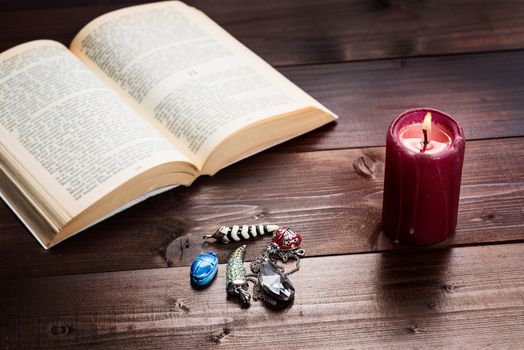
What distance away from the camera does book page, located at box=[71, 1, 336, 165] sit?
101 centimetres

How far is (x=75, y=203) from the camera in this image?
0.91m

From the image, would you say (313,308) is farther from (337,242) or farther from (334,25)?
(334,25)

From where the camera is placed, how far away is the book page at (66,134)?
93 cm

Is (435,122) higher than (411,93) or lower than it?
higher

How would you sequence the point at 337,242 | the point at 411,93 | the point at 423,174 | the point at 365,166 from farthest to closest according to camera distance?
the point at 411,93, the point at 365,166, the point at 337,242, the point at 423,174

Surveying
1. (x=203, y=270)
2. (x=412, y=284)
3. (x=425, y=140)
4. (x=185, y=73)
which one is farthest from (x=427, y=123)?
(x=185, y=73)

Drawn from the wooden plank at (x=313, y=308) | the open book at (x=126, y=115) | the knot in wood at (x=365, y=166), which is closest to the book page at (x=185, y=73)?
the open book at (x=126, y=115)

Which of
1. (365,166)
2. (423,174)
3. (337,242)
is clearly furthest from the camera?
(365,166)

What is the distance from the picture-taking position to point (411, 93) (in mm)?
1119

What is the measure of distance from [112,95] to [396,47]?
0.46 metres

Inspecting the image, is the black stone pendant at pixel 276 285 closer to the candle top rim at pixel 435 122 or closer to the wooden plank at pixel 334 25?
the candle top rim at pixel 435 122

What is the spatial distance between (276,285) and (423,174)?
200mm

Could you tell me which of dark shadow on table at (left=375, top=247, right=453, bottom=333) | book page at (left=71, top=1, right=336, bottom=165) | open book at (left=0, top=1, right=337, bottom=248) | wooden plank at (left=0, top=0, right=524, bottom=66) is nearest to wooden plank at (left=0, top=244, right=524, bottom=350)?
dark shadow on table at (left=375, top=247, right=453, bottom=333)

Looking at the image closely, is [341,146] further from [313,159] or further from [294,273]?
[294,273]
